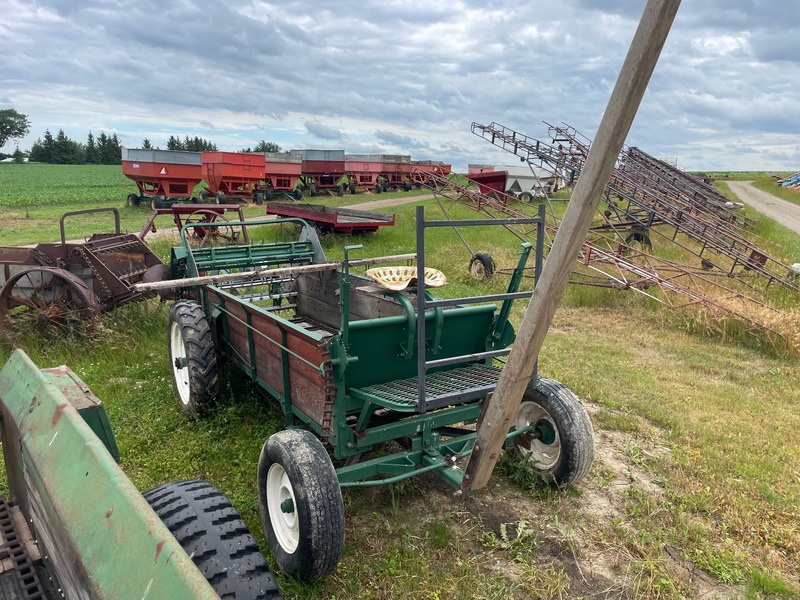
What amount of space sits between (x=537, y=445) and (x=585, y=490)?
449 mm

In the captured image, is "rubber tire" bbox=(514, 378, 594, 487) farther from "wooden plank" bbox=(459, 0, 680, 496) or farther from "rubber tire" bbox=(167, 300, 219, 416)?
"rubber tire" bbox=(167, 300, 219, 416)

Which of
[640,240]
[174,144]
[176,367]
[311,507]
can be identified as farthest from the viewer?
[174,144]

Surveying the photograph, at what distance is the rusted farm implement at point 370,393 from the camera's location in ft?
9.43

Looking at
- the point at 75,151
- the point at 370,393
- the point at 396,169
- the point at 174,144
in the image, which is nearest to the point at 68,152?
the point at 75,151

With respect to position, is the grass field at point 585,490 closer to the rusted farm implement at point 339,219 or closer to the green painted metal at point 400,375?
the green painted metal at point 400,375

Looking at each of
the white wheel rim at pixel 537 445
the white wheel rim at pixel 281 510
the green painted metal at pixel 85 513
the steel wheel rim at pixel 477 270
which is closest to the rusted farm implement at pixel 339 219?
the steel wheel rim at pixel 477 270

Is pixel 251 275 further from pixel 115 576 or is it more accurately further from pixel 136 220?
pixel 136 220

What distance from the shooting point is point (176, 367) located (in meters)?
5.01

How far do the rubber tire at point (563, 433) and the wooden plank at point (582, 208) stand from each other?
48.4 inches

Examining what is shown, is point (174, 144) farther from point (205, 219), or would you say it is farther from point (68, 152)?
point (205, 219)

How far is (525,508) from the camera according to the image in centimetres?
369

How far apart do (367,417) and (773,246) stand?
16.8 meters

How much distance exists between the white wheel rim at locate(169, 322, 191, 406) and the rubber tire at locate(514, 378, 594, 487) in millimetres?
3094

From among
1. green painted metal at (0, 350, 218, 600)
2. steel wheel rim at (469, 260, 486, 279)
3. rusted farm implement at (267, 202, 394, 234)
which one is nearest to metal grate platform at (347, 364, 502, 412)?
green painted metal at (0, 350, 218, 600)
